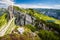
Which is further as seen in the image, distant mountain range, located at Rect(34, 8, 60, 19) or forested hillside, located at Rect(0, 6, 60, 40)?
distant mountain range, located at Rect(34, 8, 60, 19)

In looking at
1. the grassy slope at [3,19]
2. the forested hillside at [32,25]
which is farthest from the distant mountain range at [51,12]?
the grassy slope at [3,19]

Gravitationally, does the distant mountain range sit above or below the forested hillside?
above

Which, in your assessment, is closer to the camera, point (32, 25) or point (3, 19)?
point (32, 25)

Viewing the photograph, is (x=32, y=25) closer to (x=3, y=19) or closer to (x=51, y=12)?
(x=51, y=12)

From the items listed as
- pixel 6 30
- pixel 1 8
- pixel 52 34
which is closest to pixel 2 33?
pixel 6 30

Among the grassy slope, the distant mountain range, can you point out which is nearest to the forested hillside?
the grassy slope

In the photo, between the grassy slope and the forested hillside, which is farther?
the grassy slope

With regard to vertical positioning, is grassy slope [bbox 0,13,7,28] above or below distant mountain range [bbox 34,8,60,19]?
below

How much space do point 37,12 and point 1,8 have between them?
2.43 m

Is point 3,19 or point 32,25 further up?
point 3,19

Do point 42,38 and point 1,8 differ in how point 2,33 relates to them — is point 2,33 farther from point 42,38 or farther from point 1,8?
point 42,38

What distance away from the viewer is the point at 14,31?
35.0 ft

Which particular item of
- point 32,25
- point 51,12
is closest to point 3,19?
point 32,25

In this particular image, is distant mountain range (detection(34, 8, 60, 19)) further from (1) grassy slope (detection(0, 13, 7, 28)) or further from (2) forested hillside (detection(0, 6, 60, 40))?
(1) grassy slope (detection(0, 13, 7, 28))
